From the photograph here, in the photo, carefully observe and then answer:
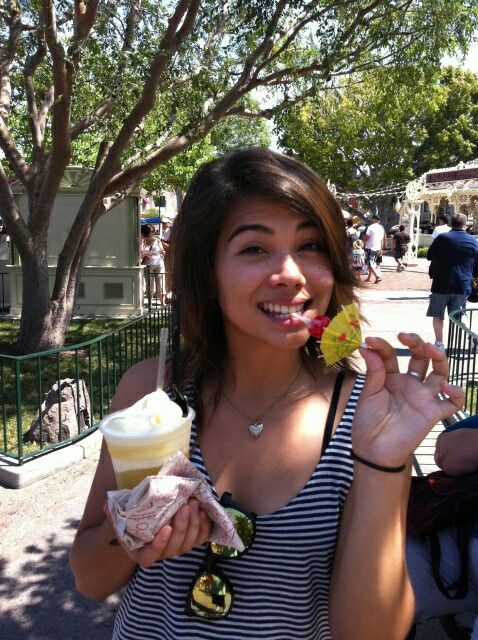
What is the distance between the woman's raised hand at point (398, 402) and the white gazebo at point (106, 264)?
11.6m

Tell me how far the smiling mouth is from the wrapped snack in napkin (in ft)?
1.33

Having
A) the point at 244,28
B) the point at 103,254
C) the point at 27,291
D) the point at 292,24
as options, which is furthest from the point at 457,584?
the point at 103,254

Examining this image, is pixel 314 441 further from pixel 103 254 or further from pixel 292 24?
pixel 103 254

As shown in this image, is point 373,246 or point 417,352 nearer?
point 417,352

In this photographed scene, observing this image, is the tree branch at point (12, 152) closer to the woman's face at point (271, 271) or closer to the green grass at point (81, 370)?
the green grass at point (81, 370)

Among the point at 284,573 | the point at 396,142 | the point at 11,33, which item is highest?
the point at 396,142

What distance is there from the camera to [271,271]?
1481 mm

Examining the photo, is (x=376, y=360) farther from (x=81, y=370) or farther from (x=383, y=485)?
(x=81, y=370)

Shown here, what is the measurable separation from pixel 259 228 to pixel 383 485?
661 millimetres

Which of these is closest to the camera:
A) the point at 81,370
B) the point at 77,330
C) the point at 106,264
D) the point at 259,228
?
the point at 259,228

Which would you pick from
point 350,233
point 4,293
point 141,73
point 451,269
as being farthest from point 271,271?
point 4,293

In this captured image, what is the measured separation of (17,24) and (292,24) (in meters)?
4.08

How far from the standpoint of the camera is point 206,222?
1.61 metres

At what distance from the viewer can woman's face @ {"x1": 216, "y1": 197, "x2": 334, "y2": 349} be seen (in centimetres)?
148
